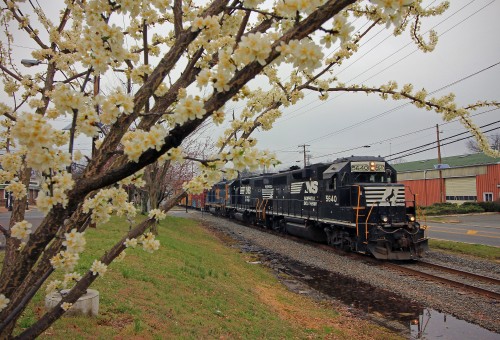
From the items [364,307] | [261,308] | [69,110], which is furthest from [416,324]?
[69,110]

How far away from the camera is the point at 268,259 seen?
1672 centimetres

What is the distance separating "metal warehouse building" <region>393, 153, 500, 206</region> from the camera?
46.1 meters

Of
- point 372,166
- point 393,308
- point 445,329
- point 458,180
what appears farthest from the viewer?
point 458,180

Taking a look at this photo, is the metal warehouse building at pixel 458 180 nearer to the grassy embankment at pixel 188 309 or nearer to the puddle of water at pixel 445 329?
the puddle of water at pixel 445 329

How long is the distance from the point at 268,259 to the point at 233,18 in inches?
538

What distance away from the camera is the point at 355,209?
1541 cm

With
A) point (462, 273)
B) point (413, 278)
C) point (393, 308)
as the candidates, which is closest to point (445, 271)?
point (462, 273)

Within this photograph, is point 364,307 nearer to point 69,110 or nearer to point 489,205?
point 69,110

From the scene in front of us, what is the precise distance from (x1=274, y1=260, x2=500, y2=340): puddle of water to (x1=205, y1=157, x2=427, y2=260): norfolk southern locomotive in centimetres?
275

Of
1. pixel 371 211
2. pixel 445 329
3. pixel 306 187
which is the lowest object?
pixel 445 329

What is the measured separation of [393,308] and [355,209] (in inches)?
239

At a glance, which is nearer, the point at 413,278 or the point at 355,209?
the point at 413,278

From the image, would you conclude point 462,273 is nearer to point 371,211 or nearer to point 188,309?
point 371,211

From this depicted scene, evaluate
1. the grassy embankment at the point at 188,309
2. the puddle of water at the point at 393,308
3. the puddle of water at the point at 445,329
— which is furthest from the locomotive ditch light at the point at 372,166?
the puddle of water at the point at 445,329
